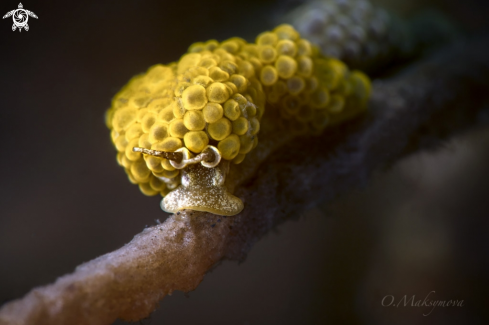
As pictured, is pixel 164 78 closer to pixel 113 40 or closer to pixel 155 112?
pixel 155 112

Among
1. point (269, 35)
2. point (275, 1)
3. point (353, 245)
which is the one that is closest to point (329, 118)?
point (269, 35)

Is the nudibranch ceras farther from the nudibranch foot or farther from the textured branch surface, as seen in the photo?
the textured branch surface

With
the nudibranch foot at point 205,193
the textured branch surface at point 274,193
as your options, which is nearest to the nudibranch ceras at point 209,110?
the nudibranch foot at point 205,193

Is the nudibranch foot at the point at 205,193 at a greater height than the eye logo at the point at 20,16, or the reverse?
the eye logo at the point at 20,16

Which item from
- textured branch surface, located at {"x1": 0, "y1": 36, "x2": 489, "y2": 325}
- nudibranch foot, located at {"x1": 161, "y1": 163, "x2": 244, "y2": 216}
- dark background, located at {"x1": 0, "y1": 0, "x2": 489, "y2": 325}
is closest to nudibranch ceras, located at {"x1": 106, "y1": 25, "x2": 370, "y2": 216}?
nudibranch foot, located at {"x1": 161, "y1": 163, "x2": 244, "y2": 216}

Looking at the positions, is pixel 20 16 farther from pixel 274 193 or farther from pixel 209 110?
pixel 274 193

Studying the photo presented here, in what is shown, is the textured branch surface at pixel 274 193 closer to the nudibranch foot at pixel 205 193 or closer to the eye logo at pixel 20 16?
the nudibranch foot at pixel 205 193

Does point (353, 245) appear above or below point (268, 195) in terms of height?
below
